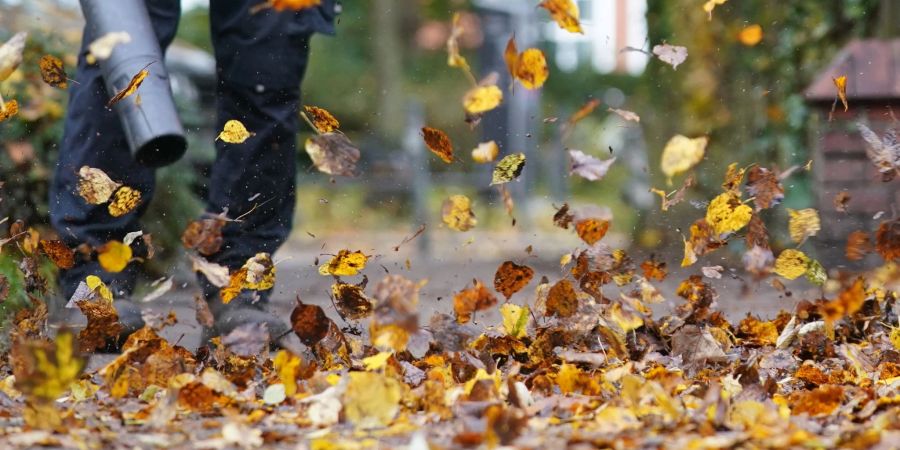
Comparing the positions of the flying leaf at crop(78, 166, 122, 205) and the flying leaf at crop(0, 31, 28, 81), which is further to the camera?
the flying leaf at crop(78, 166, 122, 205)

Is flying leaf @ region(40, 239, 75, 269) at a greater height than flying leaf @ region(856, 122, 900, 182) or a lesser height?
lesser

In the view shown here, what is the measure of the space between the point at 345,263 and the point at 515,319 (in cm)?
31

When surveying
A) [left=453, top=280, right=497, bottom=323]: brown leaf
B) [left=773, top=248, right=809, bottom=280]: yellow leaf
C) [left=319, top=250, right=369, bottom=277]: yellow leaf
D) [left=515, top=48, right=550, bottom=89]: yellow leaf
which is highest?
[left=515, top=48, right=550, bottom=89]: yellow leaf

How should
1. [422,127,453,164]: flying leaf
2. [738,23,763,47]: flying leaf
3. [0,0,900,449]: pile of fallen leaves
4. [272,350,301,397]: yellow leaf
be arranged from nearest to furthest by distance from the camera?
[0,0,900,449]: pile of fallen leaves → [272,350,301,397]: yellow leaf → [422,127,453,164]: flying leaf → [738,23,763,47]: flying leaf

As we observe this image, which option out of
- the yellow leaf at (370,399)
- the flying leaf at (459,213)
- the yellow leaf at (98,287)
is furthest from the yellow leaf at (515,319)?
the yellow leaf at (98,287)

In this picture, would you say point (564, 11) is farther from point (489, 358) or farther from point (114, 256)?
point (114, 256)

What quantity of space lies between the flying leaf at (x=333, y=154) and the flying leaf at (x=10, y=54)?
1.58ft

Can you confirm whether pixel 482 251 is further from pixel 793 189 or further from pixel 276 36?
pixel 276 36

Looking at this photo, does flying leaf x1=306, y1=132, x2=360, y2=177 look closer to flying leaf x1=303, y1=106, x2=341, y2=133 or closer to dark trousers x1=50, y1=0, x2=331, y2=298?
flying leaf x1=303, y1=106, x2=341, y2=133

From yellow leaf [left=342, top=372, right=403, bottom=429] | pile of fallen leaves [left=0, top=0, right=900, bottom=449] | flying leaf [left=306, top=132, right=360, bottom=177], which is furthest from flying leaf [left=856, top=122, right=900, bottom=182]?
yellow leaf [left=342, top=372, right=403, bottom=429]

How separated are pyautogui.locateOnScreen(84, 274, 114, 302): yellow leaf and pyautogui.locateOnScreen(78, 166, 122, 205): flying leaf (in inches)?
6.1

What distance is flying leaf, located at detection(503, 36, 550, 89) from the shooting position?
6.00ft

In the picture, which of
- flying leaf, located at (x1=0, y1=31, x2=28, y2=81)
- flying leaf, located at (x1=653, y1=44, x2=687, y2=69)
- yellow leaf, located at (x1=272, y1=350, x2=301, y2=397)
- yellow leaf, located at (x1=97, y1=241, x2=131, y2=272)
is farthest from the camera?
flying leaf, located at (x1=653, y1=44, x2=687, y2=69)

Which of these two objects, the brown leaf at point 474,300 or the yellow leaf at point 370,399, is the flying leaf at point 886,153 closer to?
the brown leaf at point 474,300
